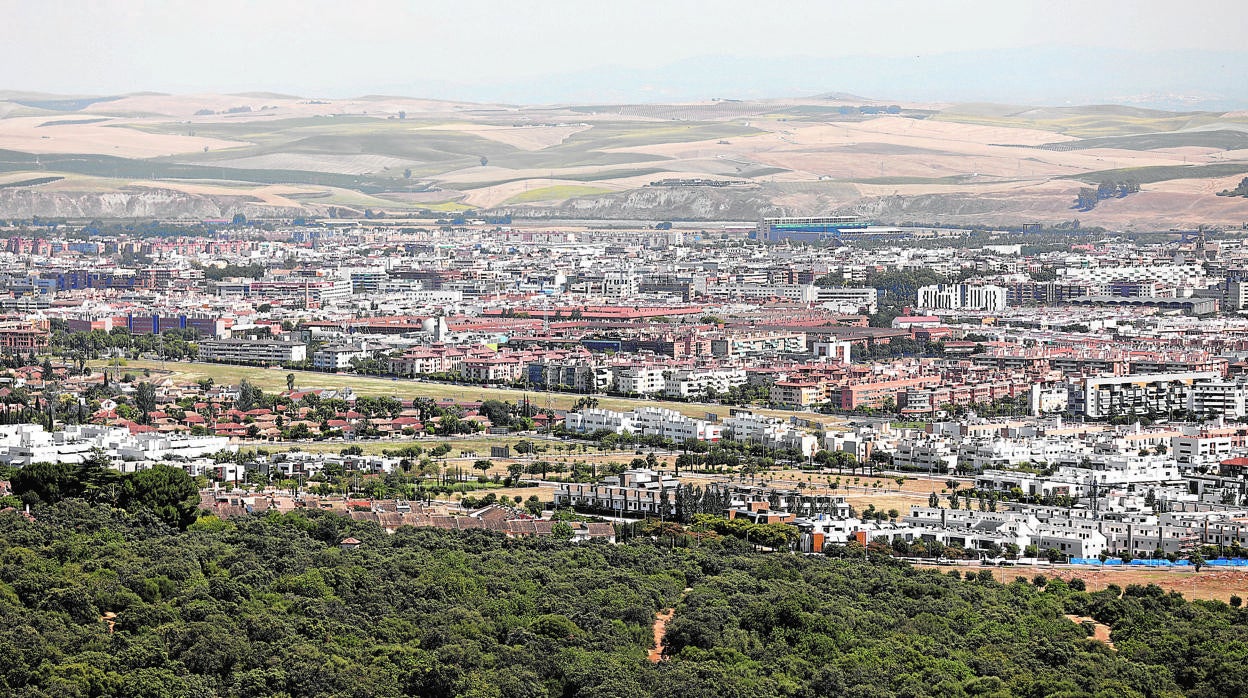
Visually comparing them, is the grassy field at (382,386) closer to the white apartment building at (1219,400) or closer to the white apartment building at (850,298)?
the white apartment building at (1219,400)

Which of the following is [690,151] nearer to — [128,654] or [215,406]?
[215,406]

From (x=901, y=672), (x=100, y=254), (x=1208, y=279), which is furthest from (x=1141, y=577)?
(x=100, y=254)

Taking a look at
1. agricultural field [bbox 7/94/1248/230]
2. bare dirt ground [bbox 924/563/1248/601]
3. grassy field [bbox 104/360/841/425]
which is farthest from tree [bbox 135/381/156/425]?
agricultural field [bbox 7/94/1248/230]

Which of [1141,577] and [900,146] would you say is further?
[900,146]

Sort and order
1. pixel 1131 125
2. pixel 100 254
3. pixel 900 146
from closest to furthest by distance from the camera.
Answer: pixel 100 254
pixel 900 146
pixel 1131 125

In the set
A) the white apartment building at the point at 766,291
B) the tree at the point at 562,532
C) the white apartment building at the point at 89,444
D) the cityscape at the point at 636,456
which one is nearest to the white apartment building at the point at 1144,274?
the cityscape at the point at 636,456

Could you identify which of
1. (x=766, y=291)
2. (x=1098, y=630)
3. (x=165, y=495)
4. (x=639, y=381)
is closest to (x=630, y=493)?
(x=165, y=495)

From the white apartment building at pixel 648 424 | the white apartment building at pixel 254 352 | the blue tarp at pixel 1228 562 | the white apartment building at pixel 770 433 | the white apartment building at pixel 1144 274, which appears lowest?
the white apartment building at pixel 1144 274

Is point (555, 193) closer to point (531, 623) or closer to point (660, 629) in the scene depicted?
point (660, 629)
